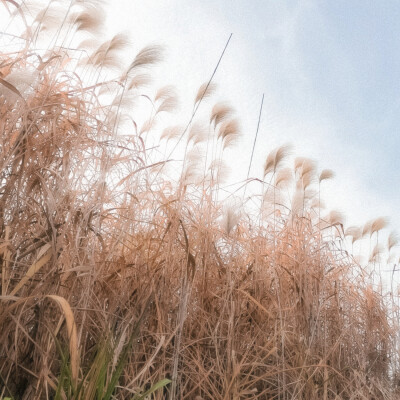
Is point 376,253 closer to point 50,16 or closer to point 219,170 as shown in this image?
point 219,170

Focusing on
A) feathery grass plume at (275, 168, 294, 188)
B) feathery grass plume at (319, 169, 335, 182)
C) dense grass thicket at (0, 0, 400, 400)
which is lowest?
dense grass thicket at (0, 0, 400, 400)

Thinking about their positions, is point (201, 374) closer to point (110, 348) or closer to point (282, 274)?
point (110, 348)

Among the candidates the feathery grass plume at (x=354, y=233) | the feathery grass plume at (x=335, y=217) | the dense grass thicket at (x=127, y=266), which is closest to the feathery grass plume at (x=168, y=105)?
the dense grass thicket at (x=127, y=266)

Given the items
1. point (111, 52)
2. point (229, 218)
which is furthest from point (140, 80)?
point (229, 218)

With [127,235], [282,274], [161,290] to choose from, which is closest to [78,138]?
[127,235]

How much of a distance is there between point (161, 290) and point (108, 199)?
40 cm

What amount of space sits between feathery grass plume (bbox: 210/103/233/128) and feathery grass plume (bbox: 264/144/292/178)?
0.34 meters

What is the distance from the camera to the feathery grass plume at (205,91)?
73.4 inches

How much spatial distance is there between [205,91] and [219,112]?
0.24m

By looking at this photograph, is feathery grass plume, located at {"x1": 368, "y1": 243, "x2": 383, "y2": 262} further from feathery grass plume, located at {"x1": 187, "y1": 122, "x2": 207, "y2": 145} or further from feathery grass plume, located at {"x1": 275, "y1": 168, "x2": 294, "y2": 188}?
feathery grass plume, located at {"x1": 187, "y1": 122, "x2": 207, "y2": 145}

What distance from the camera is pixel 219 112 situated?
6.88 feet

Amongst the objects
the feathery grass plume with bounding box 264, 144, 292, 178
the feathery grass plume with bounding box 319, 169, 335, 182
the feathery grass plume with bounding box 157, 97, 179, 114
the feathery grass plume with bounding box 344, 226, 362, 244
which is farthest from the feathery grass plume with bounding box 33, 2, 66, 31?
the feathery grass plume with bounding box 344, 226, 362, 244

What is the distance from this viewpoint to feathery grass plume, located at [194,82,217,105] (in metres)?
1.86

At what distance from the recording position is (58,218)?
1402 mm
